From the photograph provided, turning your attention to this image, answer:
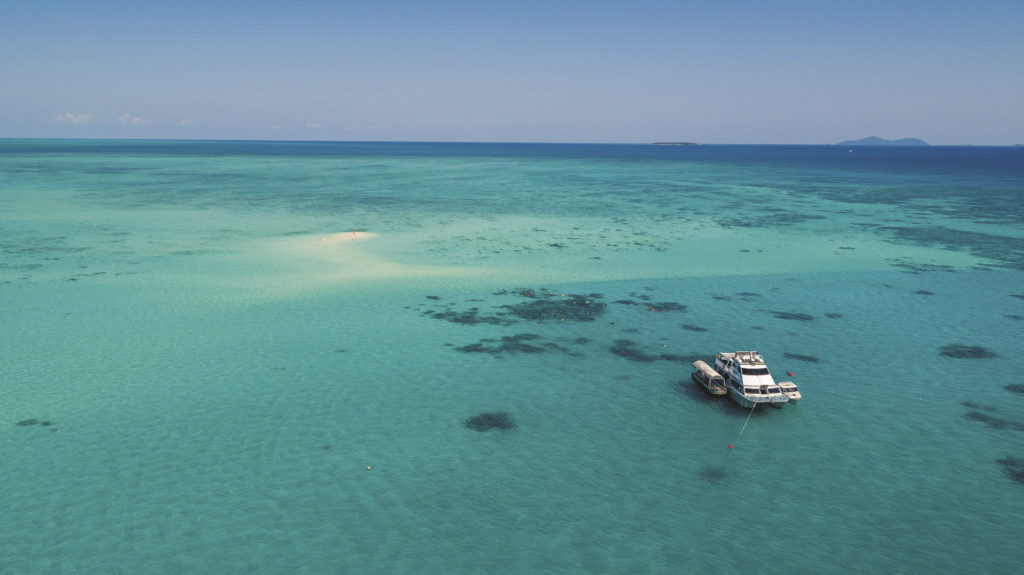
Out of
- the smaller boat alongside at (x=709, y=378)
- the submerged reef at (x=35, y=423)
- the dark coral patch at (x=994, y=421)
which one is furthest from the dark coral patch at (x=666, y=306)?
the submerged reef at (x=35, y=423)

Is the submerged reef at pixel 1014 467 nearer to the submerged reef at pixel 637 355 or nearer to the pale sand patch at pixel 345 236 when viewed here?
the submerged reef at pixel 637 355

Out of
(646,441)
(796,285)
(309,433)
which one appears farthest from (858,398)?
(309,433)

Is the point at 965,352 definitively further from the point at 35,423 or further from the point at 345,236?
the point at 345,236

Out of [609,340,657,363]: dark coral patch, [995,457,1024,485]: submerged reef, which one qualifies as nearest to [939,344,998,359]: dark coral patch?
[995,457,1024,485]: submerged reef

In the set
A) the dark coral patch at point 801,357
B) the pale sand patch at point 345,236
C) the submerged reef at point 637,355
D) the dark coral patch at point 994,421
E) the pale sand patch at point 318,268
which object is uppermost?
the pale sand patch at point 345,236

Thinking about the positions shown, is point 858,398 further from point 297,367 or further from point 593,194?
point 593,194

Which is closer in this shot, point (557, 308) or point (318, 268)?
point (557, 308)

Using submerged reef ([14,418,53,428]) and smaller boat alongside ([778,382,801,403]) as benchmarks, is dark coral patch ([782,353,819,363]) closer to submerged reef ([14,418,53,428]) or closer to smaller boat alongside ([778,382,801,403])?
smaller boat alongside ([778,382,801,403])

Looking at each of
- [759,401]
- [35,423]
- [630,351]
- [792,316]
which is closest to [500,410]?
[630,351]
